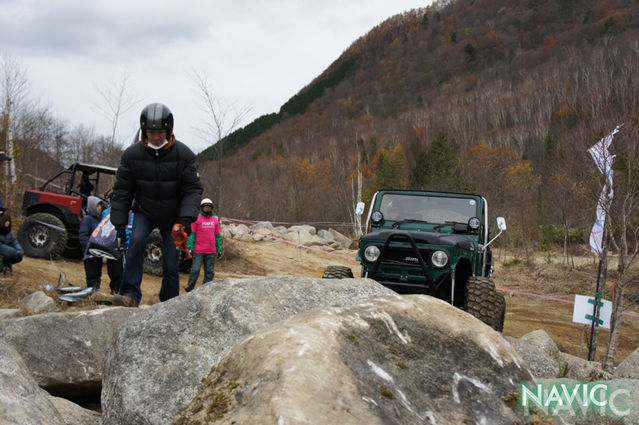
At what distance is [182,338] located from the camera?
2.91 m

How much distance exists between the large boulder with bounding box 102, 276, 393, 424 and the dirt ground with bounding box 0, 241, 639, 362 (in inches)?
115

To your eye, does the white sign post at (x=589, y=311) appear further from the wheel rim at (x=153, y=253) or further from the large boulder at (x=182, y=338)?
the wheel rim at (x=153, y=253)

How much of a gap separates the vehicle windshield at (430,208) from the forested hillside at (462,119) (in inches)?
55.6

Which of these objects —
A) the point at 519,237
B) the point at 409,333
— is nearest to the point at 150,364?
the point at 409,333

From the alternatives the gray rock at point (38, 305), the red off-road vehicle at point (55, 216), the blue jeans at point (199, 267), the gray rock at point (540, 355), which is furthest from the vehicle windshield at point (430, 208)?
the red off-road vehicle at point (55, 216)

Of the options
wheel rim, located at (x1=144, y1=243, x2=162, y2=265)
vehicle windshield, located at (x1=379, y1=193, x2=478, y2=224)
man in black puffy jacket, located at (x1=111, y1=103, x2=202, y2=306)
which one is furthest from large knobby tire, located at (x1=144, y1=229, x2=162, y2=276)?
man in black puffy jacket, located at (x1=111, y1=103, x2=202, y2=306)

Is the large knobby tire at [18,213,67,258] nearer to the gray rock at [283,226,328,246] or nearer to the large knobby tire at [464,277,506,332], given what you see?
the large knobby tire at [464,277,506,332]

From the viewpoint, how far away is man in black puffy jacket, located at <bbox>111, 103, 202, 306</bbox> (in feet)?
15.8

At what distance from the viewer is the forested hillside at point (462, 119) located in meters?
10.1

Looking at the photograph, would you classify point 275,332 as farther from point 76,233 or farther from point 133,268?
point 76,233

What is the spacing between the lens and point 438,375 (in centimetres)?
209

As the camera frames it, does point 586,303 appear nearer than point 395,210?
Yes

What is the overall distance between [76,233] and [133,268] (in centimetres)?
720

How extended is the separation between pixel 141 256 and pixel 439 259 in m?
3.15
